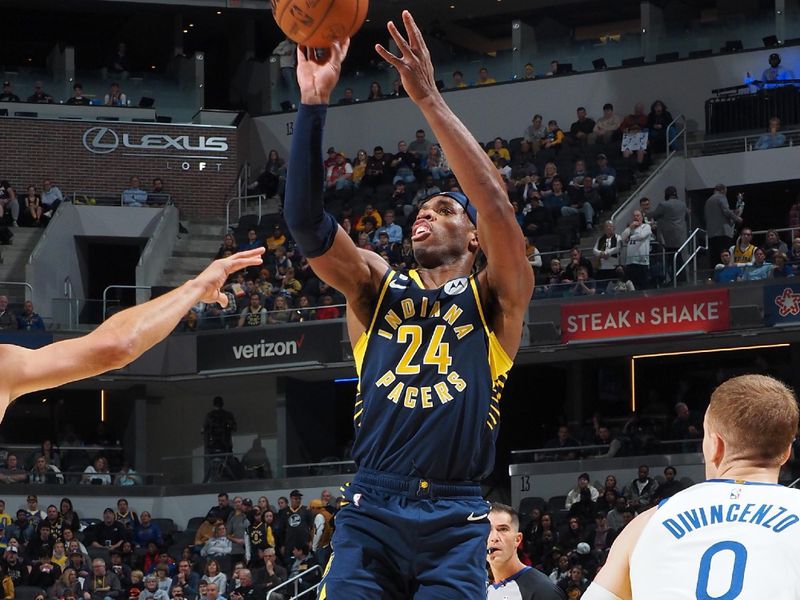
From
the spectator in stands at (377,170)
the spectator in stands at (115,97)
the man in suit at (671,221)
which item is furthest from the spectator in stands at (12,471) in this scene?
the man in suit at (671,221)

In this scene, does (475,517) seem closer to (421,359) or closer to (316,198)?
(421,359)

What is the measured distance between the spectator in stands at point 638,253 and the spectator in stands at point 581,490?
3431 mm

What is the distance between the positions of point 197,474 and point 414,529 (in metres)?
22.7

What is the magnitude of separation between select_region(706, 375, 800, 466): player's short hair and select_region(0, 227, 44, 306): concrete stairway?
2595 centimetres

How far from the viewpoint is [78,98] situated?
3291 cm

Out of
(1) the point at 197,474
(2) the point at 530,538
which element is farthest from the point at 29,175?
(2) the point at 530,538

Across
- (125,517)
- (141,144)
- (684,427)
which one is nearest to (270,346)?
(125,517)

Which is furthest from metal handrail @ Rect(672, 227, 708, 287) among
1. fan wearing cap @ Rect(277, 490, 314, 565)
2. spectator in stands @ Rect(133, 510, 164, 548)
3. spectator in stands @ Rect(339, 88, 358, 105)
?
spectator in stands @ Rect(339, 88, 358, 105)

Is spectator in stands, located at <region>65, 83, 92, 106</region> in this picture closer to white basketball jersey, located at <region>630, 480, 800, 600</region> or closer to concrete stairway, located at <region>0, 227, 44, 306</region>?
concrete stairway, located at <region>0, 227, 44, 306</region>

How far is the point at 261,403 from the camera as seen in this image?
30188mm

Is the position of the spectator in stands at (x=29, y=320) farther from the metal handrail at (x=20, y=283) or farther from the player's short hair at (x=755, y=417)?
the player's short hair at (x=755, y=417)

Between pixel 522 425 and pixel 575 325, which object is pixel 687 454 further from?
pixel 522 425

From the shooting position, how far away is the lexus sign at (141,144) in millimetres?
32406

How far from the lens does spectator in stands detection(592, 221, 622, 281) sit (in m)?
23.6
